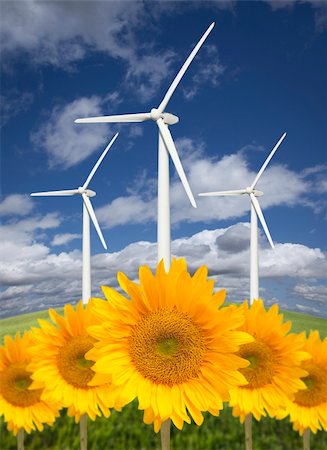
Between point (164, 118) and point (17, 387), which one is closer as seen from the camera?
point (17, 387)

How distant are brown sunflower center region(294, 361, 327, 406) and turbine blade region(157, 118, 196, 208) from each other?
6386 mm

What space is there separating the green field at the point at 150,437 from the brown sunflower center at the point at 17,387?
3.31ft

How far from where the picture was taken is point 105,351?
159 centimetres

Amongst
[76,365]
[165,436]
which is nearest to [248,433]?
[165,436]

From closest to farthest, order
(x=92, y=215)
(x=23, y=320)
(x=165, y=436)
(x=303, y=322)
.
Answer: (x=165, y=436) → (x=92, y=215) → (x=303, y=322) → (x=23, y=320)

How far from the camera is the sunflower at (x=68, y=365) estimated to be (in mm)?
1983

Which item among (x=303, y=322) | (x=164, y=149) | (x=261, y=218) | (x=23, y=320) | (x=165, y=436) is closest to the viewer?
(x=165, y=436)

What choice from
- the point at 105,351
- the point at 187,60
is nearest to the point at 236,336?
the point at 105,351

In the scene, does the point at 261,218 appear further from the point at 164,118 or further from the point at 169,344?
the point at 169,344

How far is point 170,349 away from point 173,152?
9.96 meters

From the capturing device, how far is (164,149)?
12.3m

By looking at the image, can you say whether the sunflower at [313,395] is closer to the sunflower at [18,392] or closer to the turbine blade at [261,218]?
the sunflower at [18,392]

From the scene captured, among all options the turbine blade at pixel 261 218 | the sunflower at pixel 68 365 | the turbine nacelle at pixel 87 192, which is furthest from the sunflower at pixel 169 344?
the turbine nacelle at pixel 87 192

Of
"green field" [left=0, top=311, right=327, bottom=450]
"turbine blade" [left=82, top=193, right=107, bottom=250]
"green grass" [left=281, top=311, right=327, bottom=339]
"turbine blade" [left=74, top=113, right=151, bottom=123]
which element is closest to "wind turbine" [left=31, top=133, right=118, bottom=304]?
"turbine blade" [left=82, top=193, right=107, bottom=250]
